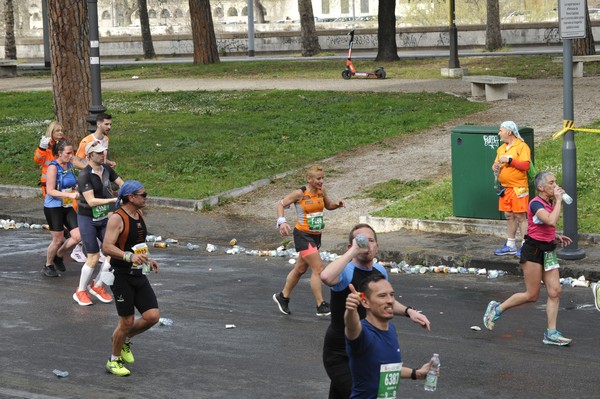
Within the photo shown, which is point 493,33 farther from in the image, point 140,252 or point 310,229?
point 140,252

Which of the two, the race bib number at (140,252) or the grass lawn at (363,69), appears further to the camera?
the grass lawn at (363,69)

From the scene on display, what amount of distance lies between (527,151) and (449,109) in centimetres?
1141

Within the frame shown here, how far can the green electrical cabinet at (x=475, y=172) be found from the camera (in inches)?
575

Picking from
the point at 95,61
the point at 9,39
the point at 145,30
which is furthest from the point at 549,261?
the point at 145,30

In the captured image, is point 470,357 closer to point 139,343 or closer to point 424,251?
point 139,343

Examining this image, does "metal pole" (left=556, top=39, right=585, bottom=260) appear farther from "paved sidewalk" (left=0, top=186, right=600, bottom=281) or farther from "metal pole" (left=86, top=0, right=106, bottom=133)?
"metal pole" (left=86, top=0, right=106, bottom=133)

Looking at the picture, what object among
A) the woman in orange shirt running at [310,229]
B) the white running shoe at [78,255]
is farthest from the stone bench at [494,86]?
the woman in orange shirt running at [310,229]

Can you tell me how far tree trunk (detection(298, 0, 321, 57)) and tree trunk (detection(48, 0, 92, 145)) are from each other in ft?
96.8

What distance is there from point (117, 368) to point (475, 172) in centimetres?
695

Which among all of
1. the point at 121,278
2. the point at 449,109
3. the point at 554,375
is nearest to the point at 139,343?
the point at 121,278

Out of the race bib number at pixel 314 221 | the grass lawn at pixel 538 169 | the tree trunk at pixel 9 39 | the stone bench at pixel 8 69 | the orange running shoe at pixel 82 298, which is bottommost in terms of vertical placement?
the orange running shoe at pixel 82 298

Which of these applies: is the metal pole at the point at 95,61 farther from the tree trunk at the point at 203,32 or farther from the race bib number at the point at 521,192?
the tree trunk at the point at 203,32

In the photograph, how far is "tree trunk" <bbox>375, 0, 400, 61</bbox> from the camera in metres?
37.9

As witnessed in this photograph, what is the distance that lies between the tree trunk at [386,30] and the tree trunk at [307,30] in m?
11.6
